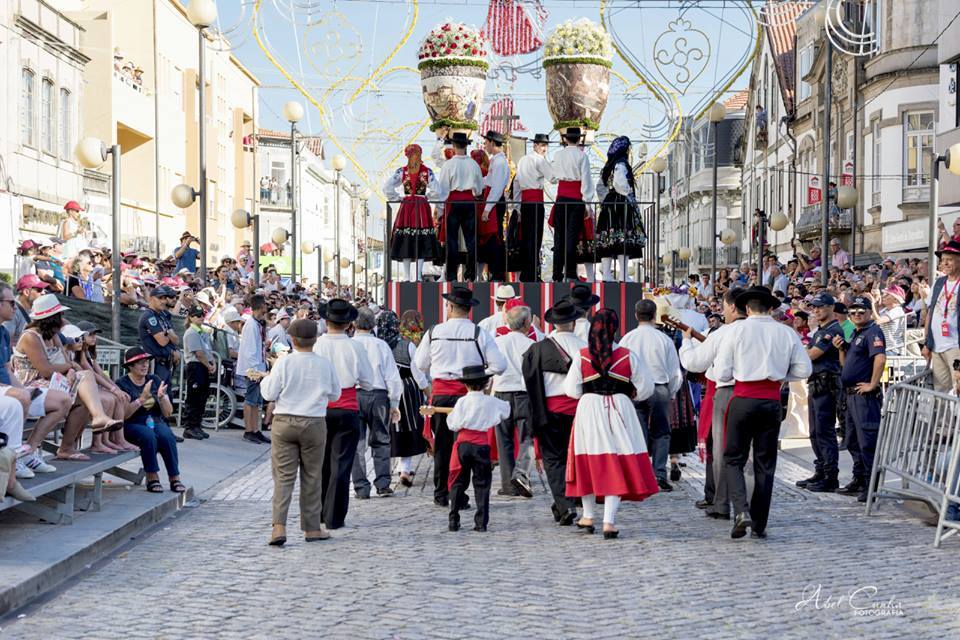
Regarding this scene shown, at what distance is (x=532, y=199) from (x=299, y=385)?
23.1ft

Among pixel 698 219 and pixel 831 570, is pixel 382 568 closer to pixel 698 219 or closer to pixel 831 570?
pixel 831 570

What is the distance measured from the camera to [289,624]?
724 cm

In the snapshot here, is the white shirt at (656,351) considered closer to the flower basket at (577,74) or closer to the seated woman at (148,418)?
the seated woman at (148,418)

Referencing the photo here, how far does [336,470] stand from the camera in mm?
10594

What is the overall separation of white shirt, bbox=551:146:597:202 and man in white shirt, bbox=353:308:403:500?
427 centimetres

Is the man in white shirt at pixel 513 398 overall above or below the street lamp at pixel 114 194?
below

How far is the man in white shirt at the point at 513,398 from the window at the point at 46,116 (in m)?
21.3

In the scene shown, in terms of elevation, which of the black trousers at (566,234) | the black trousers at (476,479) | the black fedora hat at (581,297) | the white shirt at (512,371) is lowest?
the black trousers at (476,479)

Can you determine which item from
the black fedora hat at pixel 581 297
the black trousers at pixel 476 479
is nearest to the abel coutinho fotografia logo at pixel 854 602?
the black trousers at pixel 476 479

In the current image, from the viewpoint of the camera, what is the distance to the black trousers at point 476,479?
10602 mm

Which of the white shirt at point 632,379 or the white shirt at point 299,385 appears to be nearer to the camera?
the white shirt at point 299,385

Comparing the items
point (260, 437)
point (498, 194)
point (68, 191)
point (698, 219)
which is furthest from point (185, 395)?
point (698, 219)

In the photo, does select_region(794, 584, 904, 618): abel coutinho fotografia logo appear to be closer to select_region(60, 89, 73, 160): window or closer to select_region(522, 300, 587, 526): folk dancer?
select_region(522, 300, 587, 526): folk dancer

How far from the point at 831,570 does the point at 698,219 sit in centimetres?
6655
